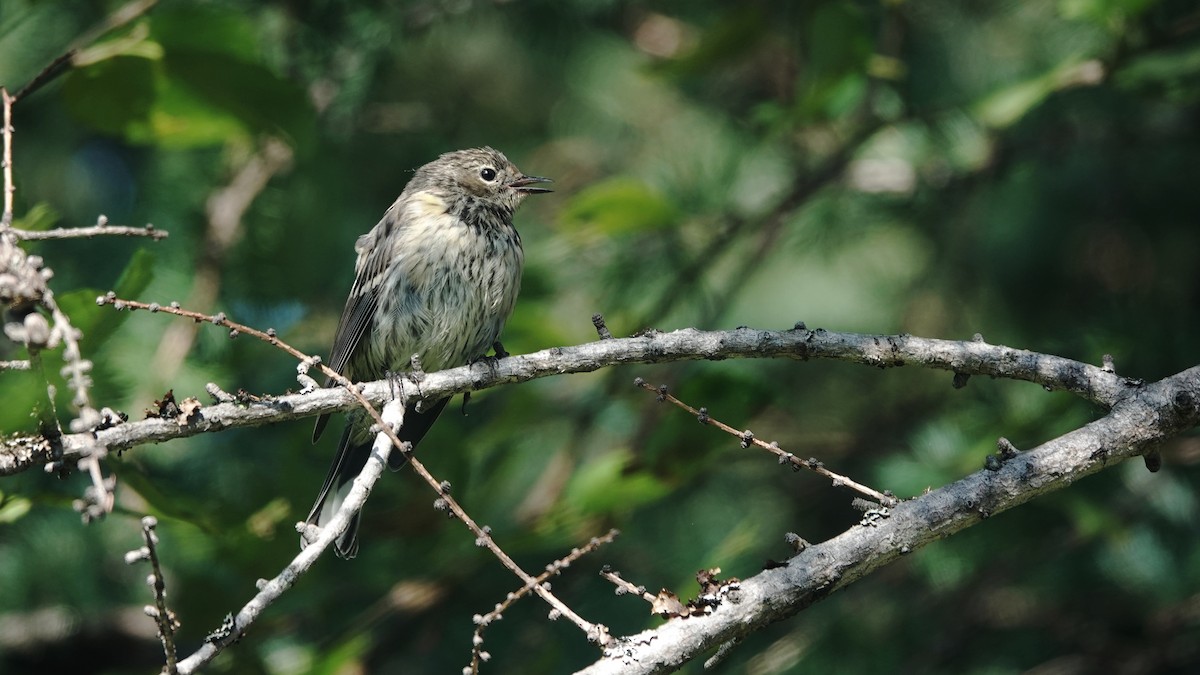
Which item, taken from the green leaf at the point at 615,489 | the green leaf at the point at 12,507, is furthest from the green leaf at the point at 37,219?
the green leaf at the point at 615,489

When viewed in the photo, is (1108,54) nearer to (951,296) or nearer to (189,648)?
(951,296)

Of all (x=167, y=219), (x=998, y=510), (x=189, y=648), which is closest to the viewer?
(x=998, y=510)

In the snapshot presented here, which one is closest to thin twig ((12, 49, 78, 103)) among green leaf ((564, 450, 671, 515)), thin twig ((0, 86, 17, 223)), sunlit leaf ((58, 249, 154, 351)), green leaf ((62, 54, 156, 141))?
green leaf ((62, 54, 156, 141))

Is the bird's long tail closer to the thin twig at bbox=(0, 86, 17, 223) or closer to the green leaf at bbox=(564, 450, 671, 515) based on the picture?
the green leaf at bbox=(564, 450, 671, 515)

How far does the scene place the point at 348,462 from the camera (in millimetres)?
4199

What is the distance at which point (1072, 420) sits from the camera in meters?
4.15

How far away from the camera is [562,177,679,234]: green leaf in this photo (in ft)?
13.7

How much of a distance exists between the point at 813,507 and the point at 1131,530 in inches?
52.8

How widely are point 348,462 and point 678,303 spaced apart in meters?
1.57

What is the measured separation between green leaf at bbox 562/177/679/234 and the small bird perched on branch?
0.34m

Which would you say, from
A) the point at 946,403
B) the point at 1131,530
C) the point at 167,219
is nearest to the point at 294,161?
the point at 167,219

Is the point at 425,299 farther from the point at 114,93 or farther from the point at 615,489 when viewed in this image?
the point at 114,93

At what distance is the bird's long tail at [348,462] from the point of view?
3.95 meters

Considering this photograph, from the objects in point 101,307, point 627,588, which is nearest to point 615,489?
point 627,588
